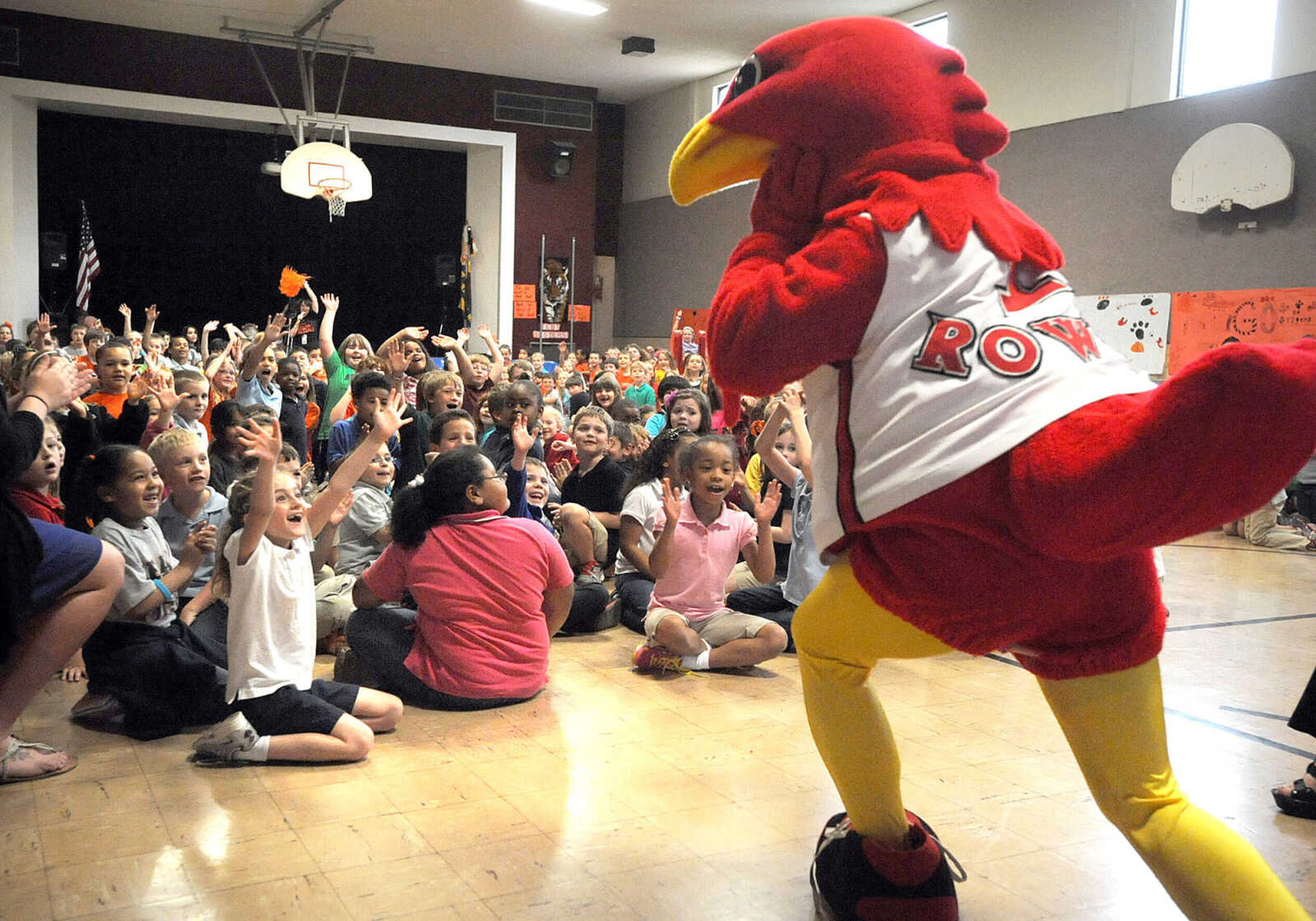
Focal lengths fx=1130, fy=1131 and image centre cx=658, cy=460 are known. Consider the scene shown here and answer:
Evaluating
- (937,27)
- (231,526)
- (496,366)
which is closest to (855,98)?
(231,526)

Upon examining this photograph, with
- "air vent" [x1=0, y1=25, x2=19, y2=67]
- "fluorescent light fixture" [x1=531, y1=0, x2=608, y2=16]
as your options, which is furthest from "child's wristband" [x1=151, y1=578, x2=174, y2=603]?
"air vent" [x1=0, y1=25, x2=19, y2=67]

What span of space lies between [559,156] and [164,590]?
12680 mm

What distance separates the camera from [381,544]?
4.34 metres

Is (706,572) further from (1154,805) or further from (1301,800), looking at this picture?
(1154,805)

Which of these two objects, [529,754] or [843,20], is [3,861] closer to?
[529,754]

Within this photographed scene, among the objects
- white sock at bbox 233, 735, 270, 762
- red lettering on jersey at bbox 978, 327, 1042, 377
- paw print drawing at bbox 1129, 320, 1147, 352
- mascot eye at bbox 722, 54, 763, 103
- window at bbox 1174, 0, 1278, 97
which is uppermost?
window at bbox 1174, 0, 1278, 97

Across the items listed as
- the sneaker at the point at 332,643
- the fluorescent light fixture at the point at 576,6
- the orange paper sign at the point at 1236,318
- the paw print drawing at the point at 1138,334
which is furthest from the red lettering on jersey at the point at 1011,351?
the fluorescent light fixture at the point at 576,6

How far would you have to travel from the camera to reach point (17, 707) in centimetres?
277

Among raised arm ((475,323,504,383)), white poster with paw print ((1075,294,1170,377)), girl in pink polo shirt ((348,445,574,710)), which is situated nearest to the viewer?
girl in pink polo shirt ((348,445,574,710))

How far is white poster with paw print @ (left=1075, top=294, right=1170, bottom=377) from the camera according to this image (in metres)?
9.26

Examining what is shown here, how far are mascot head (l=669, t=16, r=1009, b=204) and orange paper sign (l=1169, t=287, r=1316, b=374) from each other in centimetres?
714

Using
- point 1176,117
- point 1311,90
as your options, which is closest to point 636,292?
point 1176,117

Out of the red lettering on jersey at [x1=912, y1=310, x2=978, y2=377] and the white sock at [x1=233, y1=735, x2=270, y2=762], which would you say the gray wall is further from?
the red lettering on jersey at [x1=912, y1=310, x2=978, y2=377]

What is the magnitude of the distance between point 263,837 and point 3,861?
19.7 inches
